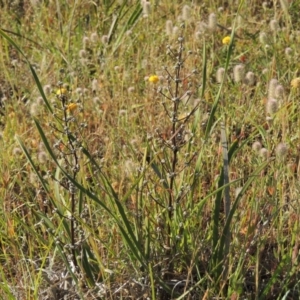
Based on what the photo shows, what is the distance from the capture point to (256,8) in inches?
140

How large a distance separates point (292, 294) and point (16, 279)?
2.33ft

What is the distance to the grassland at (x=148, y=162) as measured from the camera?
1707mm

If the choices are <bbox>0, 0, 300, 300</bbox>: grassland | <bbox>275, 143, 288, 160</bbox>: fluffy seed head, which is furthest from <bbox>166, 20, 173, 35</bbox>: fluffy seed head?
<bbox>275, 143, 288, 160</bbox>: fluffy seed head

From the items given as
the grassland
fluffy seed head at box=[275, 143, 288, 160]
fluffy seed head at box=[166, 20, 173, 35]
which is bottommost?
the grassland

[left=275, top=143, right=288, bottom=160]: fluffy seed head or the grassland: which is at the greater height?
[left=275, top=143, right=288, bottom=160]: fluffy seed head

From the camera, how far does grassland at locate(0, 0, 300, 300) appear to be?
1707 millimetres

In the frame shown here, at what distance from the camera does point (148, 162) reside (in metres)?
2.08

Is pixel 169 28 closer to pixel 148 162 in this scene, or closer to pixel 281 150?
pixel 148 162

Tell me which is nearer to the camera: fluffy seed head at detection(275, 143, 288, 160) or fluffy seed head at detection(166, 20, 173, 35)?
fluffy seed head at detection(275, 143, 288, 160)

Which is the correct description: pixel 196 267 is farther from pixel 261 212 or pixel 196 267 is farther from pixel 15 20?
pixel 15 20

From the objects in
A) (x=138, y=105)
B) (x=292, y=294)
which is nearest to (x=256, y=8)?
(x=138, y=105)

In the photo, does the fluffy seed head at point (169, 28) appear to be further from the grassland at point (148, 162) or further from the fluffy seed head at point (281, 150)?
the fluffy seed head at point (281, 150)

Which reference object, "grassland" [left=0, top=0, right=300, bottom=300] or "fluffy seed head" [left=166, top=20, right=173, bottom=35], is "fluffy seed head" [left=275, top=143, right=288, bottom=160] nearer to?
"grassland" [left=0, top=0, right=300, bottom=300]

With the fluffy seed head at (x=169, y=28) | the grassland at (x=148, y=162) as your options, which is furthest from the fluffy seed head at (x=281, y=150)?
the fluffy seed head at (x=169, y=28)
